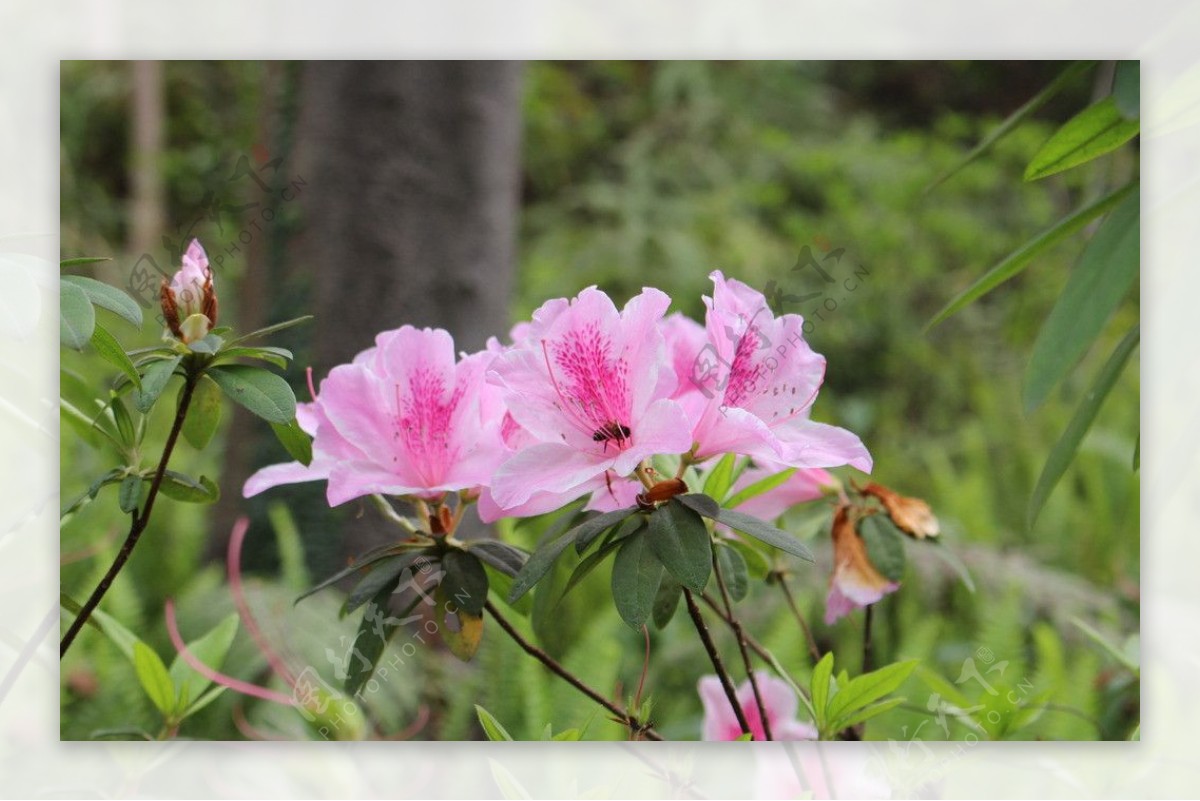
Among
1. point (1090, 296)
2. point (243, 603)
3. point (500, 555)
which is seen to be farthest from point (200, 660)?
point (1090, 296)

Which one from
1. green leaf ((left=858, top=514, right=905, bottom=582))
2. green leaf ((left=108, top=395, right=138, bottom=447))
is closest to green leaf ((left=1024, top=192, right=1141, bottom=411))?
green leaf ((left=858, top=514, right=905, bottom=582))

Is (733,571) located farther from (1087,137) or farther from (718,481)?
(1087,137)

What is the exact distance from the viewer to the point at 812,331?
1.15 meters

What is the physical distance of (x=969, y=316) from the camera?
92.7 inches

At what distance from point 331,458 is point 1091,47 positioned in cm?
83

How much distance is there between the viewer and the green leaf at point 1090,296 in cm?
72

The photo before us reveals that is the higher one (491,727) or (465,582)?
(465,582)

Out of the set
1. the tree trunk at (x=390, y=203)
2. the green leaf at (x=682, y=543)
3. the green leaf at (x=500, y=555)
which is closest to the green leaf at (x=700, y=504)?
the green leaf at (x=682, y=543)

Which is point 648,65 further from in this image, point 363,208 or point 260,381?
point 260,381

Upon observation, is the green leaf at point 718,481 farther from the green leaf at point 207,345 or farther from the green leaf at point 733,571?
the green leaf at point 207,345

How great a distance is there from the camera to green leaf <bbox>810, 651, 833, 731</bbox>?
676 mm

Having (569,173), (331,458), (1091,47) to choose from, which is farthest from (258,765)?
(569,173)

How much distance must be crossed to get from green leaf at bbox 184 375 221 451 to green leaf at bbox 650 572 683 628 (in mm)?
271

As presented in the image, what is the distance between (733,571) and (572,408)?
5.9 inches
